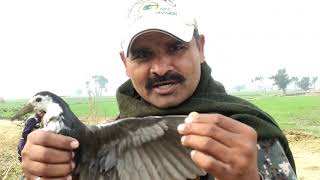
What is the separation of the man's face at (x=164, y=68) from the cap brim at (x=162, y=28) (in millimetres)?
29

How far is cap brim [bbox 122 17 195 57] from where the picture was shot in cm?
258

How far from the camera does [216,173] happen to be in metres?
1.83

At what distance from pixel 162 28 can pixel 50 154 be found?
3.13 feet

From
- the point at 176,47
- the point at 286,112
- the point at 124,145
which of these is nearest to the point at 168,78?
the point at 176,47

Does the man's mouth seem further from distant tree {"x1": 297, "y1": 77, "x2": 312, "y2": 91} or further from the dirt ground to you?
distant tree {"x1": 297, "y1": 77, "x2": 312, "y2": 91}

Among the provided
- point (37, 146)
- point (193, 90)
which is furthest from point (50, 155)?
point (193, 90)

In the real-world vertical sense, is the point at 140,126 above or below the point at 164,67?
below

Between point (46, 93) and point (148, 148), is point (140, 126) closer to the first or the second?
point (148, 148)

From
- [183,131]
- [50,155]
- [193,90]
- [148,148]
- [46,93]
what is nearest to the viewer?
[183,131]

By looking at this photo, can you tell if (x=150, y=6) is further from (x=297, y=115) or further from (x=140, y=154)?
(x=297, y=115)

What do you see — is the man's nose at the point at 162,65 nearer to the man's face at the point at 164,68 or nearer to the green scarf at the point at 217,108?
the man's face at the point at 164,68

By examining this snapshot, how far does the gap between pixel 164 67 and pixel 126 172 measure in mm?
572

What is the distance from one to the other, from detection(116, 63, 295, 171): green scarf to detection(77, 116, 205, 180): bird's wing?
318mm

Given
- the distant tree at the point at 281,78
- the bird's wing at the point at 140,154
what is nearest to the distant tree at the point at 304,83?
the distant tree at the point at 281,78
